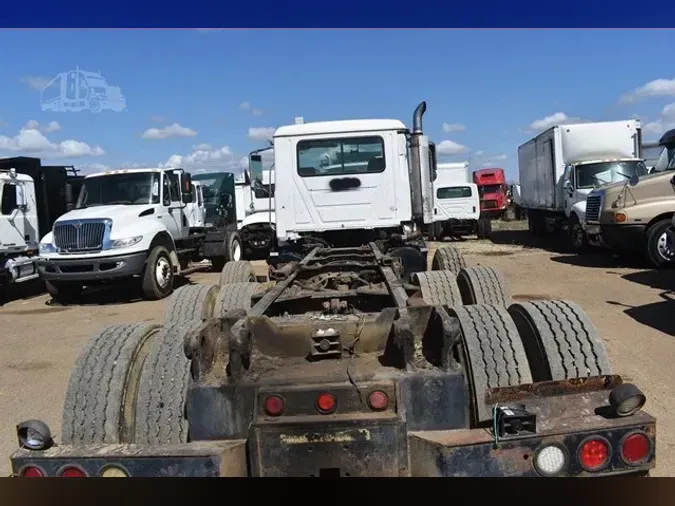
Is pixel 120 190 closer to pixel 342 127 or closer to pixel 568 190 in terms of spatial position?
pixel 342 127

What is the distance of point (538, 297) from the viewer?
415 inches

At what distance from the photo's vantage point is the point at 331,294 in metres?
4.71

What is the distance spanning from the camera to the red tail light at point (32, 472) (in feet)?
8.72

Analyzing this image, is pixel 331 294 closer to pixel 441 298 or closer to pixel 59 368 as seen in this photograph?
pixel 441 298

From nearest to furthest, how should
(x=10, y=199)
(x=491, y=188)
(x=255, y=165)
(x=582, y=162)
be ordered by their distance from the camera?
(x=255, y=165), (x=10, y=199), (x=582, y=162), (x=491, y=188)

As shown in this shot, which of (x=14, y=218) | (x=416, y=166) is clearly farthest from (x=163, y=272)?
(x=416, y=166)

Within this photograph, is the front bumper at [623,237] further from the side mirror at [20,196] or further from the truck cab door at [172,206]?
the side mirror at [20,196]

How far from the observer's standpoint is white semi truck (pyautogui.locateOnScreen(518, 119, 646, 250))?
55.1 ft

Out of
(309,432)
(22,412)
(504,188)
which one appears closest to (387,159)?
(22,412)

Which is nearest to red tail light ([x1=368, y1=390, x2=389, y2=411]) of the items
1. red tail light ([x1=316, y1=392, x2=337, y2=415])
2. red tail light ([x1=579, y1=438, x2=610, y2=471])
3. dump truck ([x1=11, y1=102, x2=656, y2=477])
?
dump truck ([x1=11, y1=102, x2=656, y2=477])

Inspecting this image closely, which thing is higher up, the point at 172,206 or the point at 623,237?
the point at 172,206

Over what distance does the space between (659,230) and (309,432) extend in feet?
38.9

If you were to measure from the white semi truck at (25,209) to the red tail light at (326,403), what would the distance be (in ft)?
37.4

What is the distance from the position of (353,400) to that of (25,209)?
41.9 ft
